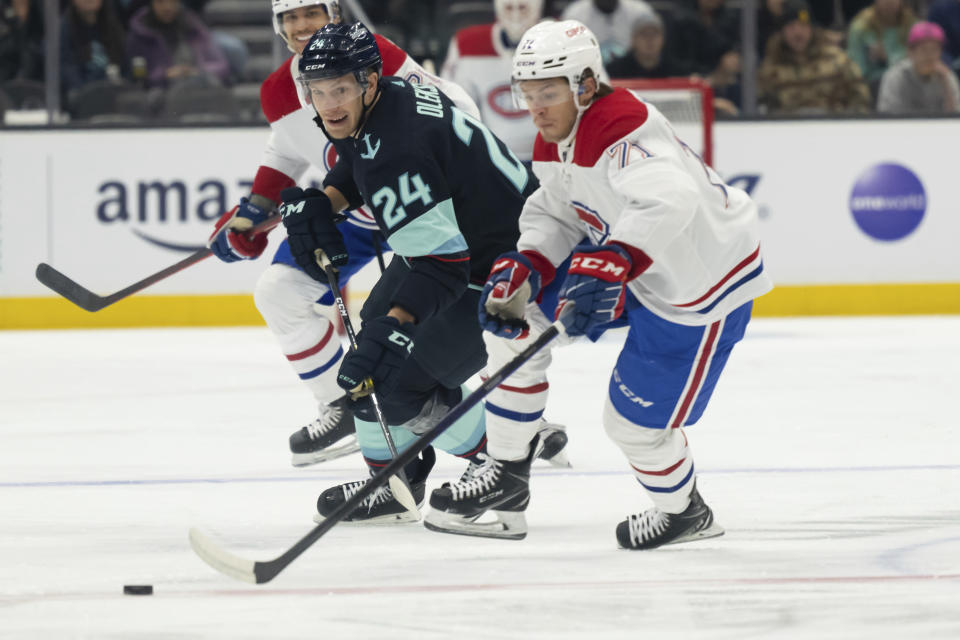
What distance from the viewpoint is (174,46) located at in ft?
22.3

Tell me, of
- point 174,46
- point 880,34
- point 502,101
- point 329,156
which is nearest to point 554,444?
point 329,156

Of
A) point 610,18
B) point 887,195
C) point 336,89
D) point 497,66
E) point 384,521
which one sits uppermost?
point 336,89

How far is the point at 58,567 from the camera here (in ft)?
8.69

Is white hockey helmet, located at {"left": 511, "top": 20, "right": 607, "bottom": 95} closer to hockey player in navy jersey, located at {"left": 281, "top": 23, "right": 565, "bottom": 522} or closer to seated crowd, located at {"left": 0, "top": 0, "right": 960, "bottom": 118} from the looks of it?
hockey player in navy jersey, located at {"left": 281, "top": 23, "right": 565, "bottom": 522}

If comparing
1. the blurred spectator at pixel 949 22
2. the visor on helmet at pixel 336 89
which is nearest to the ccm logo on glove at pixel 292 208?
the visor on helmet at pixel 336 89

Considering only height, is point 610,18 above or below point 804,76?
above

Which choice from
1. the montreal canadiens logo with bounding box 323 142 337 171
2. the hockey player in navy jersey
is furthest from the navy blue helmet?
the montreal canadiens logo with bounding box 323 142 337 171

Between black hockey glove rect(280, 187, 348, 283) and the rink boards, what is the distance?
3602 mm

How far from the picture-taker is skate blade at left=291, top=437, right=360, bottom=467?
3.70 m

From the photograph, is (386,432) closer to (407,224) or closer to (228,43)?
(407,224)

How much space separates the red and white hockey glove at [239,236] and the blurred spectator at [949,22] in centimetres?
451

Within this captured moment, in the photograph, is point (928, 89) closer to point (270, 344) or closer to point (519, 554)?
point (270, 344)

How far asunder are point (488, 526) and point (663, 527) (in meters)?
0.36

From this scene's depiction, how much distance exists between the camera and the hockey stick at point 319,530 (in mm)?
2391
